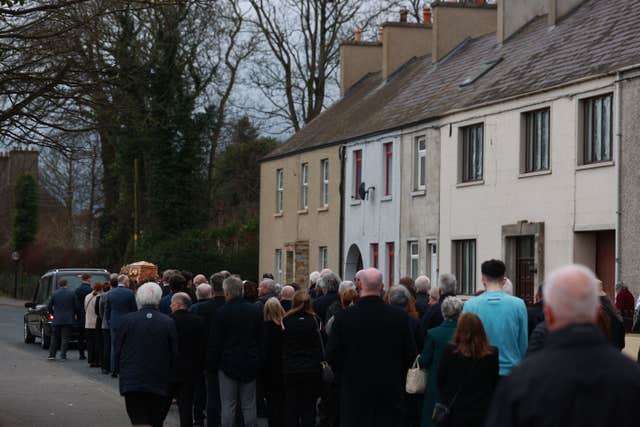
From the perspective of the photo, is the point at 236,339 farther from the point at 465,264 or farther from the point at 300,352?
the point at 465,264

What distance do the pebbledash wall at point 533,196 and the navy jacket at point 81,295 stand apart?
979 cm

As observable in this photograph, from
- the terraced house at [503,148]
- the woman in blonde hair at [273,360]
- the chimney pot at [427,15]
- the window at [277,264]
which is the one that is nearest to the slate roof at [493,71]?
the terraced house at [503,148]

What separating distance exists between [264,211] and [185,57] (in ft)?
22.0

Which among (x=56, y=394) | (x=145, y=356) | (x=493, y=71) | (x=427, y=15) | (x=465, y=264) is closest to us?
(x=145, y=356)

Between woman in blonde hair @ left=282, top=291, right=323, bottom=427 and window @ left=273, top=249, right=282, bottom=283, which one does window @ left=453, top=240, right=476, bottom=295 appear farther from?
woman in blonde hair @ left=282, top=291, right=323, bottom=427

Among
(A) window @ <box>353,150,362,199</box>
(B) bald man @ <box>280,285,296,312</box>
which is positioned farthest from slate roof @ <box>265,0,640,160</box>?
(B) bald man @ <box>280,285,296,312</box>

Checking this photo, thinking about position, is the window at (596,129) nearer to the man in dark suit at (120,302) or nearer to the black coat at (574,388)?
the man in dark suit at (120,302)

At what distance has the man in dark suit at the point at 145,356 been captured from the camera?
1209cm

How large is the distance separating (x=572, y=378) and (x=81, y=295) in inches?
907

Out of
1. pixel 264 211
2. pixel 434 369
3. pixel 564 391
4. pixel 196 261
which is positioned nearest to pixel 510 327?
pixel 434 369

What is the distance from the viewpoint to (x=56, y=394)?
19.8 m

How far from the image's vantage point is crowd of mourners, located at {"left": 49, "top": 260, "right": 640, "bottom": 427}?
4.84 metres

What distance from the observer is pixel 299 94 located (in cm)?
5722

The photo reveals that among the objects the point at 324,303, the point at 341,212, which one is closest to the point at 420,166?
the point at 341,212
